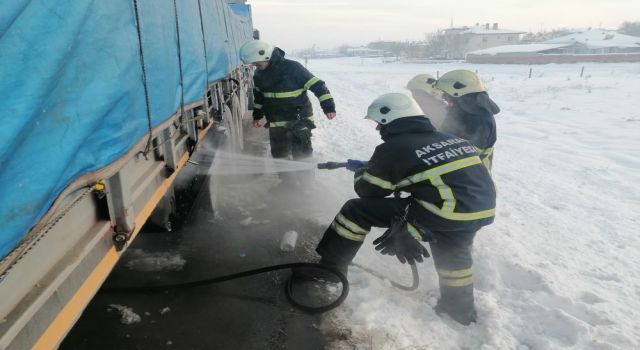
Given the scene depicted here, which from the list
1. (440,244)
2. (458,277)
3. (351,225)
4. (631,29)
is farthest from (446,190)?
(631,29)

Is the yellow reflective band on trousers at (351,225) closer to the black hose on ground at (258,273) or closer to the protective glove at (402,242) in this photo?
the protective glove at (402,242)

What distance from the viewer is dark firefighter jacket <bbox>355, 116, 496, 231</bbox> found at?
107 inches

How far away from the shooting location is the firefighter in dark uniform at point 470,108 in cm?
361

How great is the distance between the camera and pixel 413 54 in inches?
3031

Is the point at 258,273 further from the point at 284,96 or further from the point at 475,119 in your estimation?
the point at 284,96

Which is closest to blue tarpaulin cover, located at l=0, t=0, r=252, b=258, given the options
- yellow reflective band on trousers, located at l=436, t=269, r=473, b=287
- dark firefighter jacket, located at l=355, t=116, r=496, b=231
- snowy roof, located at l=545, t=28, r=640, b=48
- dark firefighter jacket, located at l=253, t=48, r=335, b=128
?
dark firefighter jacket, located at l=355, t=116, r=496, b=231

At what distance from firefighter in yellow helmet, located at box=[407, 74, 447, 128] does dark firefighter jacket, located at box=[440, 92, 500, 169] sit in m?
0.66

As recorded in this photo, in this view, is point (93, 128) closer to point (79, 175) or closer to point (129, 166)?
point (79, 175)

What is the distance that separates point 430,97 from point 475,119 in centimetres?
88

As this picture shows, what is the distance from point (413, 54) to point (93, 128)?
80419 millimetres

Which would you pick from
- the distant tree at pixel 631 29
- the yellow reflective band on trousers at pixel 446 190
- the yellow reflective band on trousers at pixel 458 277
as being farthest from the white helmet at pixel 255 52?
the distant tree at pixel 631 29

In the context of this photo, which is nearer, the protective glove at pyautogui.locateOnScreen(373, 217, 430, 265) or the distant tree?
the protective glove at pyautogui.locateOnScreen(373, 217, 430, 265)

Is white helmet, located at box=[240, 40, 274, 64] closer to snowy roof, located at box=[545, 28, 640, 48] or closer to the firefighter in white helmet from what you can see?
the firefighter in white helmet

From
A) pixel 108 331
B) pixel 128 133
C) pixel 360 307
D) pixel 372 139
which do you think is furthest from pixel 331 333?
pixel 372 139
